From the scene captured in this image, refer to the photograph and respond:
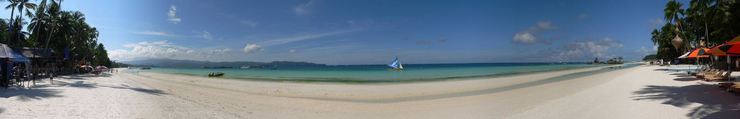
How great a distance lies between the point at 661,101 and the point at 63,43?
4138 cm

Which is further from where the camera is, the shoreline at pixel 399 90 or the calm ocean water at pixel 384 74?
the calm ocean water at pixel 384 74

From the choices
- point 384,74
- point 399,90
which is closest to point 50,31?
point 384,74

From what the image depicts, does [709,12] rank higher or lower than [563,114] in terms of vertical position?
higher

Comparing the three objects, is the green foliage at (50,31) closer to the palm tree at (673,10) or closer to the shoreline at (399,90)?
the shoreline at (399,90)

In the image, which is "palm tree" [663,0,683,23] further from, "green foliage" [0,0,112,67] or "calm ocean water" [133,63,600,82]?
"green foliage" [0,0,112,67]

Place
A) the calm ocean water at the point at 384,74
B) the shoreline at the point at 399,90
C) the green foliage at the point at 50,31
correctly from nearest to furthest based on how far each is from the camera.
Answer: the shoreline at the point at 399,90 → the calm ocean water at the point at 384,74 → the green foliage at the point at 50,31

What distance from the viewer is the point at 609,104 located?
7.23 m

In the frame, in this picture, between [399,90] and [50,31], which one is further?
[50,31]

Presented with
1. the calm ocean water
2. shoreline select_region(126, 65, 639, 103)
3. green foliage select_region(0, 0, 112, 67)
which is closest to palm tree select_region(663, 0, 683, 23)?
the calm ocean water

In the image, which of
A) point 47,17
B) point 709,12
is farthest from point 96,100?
point 47,17

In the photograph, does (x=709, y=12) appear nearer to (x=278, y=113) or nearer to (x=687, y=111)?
(x=687, y=111)

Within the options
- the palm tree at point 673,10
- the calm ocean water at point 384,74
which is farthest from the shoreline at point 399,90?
the palm tree at point 673,10

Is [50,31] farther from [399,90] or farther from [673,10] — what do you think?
[673,10]

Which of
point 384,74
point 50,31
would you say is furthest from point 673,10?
point 50,31
